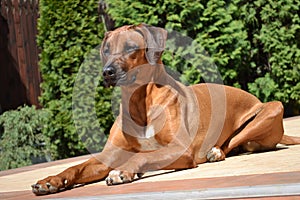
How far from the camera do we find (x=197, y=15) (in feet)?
26.3

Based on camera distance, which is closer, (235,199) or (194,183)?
(235,199)

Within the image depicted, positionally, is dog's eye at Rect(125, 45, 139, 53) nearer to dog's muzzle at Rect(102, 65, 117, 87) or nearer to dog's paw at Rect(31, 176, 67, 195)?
dog's muzzle at Rect(102, 65, 117, 87)

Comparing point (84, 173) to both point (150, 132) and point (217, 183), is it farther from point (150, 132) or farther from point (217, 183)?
Answer: point (217, 183)

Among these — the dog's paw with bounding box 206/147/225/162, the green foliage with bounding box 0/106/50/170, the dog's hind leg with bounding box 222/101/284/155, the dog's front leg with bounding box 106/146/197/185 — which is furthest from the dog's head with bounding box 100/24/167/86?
the green foliage with bounding box 0/106/50/170

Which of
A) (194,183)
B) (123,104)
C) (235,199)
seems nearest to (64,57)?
(123,104)

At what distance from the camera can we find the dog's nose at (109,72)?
3966 mm

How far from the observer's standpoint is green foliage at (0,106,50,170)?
8239 mm

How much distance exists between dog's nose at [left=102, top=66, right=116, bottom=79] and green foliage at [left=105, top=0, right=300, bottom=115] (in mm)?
3852

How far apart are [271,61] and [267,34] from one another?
0.35 meters

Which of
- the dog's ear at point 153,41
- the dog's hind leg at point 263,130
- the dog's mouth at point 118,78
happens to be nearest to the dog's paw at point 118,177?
the dog's mouth at point 118,78

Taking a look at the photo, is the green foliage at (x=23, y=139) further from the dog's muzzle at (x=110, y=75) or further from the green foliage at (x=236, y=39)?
the dog's muzzle at (x=110, y=75)

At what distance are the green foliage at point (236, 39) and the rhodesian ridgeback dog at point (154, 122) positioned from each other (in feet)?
9.94

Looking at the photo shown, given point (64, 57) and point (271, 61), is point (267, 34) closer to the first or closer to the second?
point (271, 61)

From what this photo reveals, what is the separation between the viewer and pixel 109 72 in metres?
3.97
